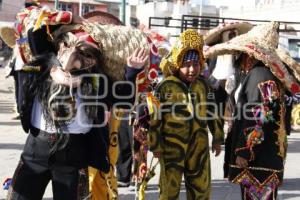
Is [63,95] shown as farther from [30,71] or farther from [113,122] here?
[113,122]

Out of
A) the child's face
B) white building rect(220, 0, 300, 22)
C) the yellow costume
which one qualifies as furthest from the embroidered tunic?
white building rect(220, 0, 300, 22)

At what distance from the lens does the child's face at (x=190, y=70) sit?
4.15m

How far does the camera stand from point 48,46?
3.23m

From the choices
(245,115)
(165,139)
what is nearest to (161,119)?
(165,139)

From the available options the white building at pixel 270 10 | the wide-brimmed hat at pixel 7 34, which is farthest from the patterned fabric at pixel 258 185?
the white building at pixel 270 10

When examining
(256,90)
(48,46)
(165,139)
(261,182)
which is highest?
(48,46)

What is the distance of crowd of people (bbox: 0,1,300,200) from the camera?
10.5ft

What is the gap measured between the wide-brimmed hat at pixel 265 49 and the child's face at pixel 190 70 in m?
0.43

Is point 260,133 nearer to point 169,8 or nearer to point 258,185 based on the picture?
point 258,185

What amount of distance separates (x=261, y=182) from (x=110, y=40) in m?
1.77

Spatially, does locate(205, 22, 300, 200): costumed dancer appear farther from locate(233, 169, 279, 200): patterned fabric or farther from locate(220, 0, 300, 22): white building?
locate(220, 0, 300, 22): white building

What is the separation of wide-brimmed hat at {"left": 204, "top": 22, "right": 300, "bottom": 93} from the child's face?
0.43 m

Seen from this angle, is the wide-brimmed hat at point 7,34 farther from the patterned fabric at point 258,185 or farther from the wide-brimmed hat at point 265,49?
the patterned fabric at point 258,185

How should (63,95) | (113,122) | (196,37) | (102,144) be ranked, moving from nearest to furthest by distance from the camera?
1. (63,95)
2. (102,144)
3. (196,37)
4. (113,122)
